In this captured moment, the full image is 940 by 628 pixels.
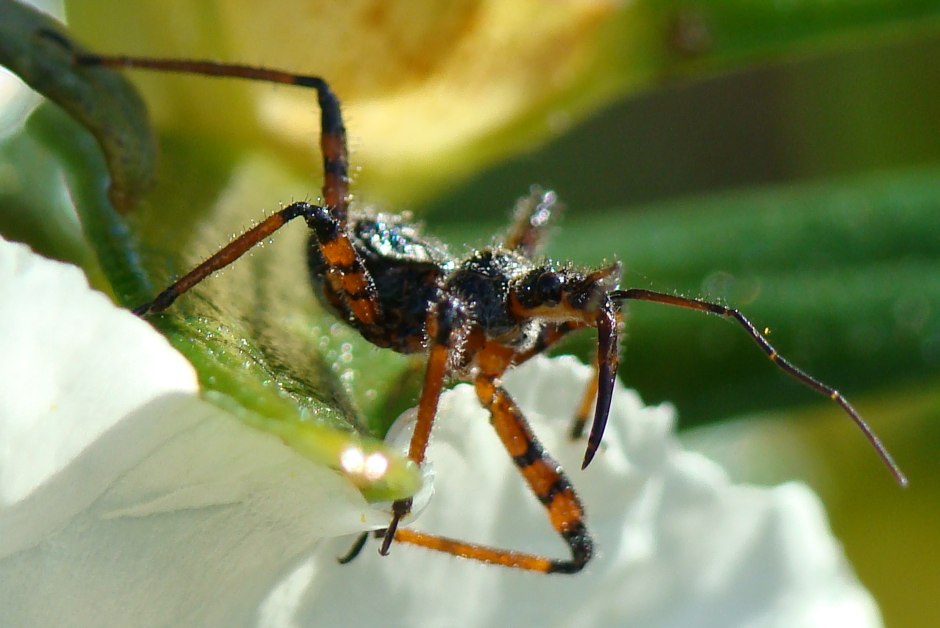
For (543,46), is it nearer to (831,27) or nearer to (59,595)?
(831,27)

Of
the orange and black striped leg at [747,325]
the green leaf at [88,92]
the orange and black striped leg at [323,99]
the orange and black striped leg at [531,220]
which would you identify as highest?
the orange and black striped leg at [531,220]

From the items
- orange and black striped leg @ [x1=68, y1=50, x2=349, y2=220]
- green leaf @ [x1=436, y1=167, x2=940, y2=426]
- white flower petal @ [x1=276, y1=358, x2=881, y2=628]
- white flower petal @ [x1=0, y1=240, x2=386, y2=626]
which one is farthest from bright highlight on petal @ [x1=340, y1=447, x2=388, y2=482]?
green leaf @ [x1=436, y1=167, x2=940, y2=426]

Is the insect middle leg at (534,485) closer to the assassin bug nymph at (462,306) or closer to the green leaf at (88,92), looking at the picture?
the assassin bug nymph at (462,306)

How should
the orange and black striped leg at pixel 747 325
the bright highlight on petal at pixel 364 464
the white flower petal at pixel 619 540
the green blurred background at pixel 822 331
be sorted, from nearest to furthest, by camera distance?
1. the bright highlight on petal at pixel 364 464
2. the white flower petal at pixel 619 540
3. the orange and black striped leg at pixel 747 325
4. the green blurred background at pixel 822 331

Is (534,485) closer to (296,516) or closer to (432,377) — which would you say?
(432,377)

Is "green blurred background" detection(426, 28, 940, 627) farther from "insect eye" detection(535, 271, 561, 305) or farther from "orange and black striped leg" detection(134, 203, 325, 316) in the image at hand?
"orange and black striped leg" detection(134, 203, 325, 316)

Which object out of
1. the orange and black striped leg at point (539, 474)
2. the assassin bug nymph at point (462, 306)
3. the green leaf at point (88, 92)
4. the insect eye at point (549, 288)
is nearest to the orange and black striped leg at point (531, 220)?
the assassin bug nymph at point (462, 306)
